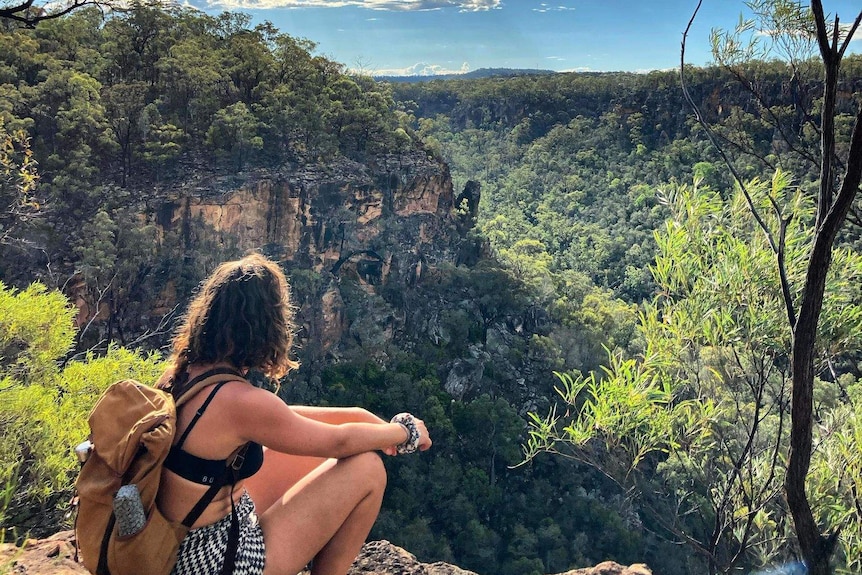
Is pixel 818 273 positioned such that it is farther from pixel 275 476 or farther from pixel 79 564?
pixel 79 564

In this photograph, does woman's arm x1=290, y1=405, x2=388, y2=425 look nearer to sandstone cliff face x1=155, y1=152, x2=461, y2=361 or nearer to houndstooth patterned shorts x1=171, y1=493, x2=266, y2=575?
houndstooth patterned shorts x1=171, y1=493, x2=266, y2=575

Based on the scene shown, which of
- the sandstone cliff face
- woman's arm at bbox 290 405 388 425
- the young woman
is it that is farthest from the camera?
the sandstone cliff face

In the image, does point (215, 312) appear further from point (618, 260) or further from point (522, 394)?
point (618, 260)

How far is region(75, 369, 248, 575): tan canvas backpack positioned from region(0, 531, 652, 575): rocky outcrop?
1038 millimetres

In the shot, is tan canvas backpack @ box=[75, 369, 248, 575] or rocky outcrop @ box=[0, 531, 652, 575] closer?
tan canvas backpack @ box=[75, 369, 248, 575]

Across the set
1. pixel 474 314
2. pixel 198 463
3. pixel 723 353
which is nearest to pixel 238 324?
pixel 198 463

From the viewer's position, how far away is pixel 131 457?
1.43 metres

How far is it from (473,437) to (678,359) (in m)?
14.9

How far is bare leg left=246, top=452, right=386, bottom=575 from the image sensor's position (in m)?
1.75

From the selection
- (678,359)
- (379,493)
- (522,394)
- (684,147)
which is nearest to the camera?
(379,493)

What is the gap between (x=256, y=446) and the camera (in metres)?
1.67

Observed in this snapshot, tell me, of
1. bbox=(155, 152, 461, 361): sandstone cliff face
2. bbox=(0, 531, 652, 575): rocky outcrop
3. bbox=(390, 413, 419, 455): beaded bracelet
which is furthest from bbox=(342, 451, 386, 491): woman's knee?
bbox=(155, 152, 461, 361): sandstone cliff face

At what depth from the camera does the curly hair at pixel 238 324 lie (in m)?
1.65

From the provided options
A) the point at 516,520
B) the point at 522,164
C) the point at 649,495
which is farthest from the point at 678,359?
the point at 522,164
